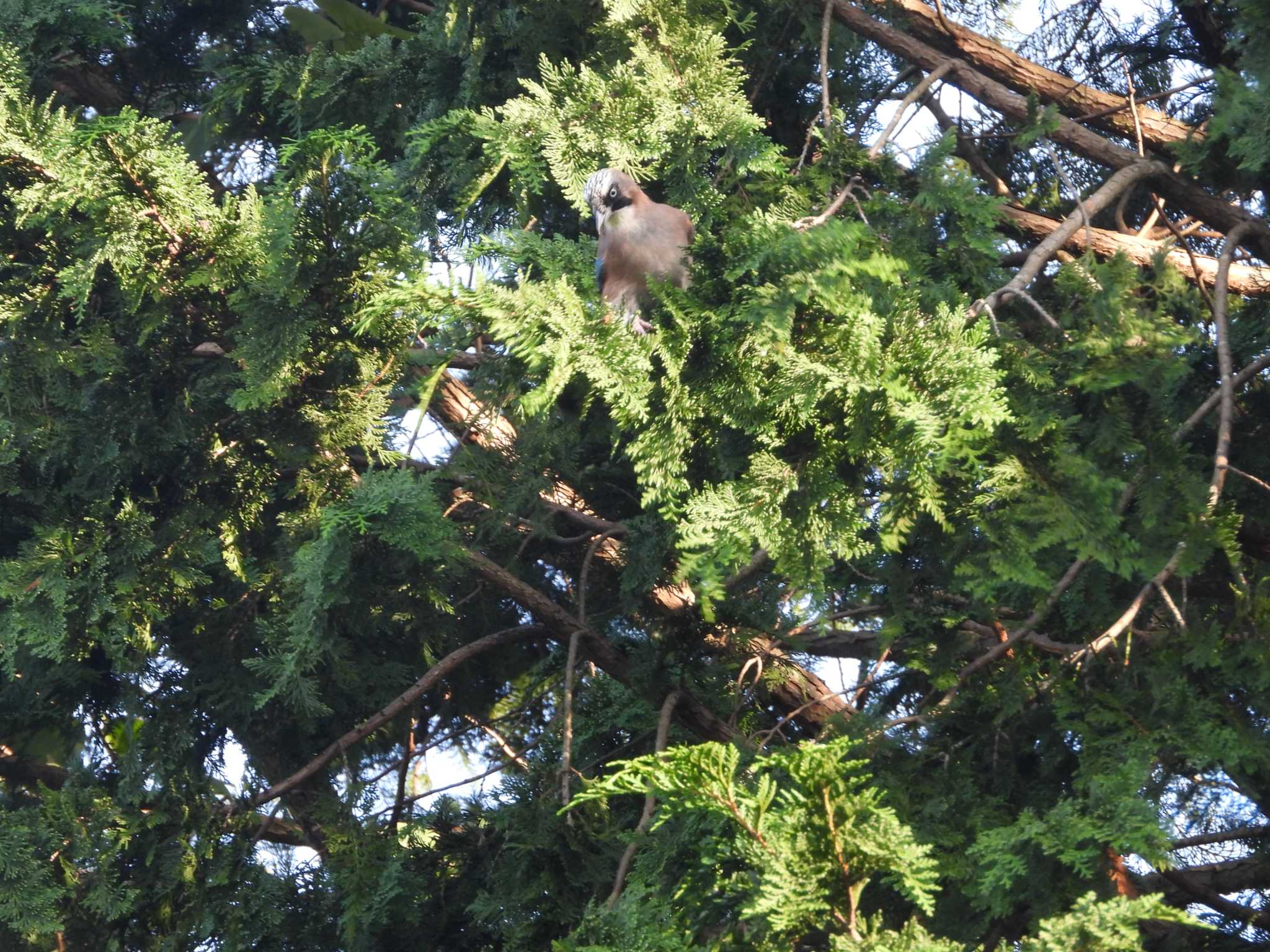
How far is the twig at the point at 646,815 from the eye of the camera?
3.37 meters

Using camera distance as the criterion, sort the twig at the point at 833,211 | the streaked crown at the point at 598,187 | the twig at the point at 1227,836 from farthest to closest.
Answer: the streaked crown at the point at 598,187 → the twig at the point at 1227,836 → the twig at the point at 833,211

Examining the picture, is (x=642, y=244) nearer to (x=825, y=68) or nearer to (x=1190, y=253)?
(x=825, y=68)

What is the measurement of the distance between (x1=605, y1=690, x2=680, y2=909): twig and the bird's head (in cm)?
157

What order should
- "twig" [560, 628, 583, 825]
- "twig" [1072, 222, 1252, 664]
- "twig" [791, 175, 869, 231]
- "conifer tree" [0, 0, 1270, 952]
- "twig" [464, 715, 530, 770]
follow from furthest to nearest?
1. "twig" [464, 715, 530, 770]
2. "twig" [560, 628, 583, 825]
3. "twig" [791, 175, 869, 231]
4. "twig" [1072, 222, 1252, 664]
5. "conifer tree" [0, 0, 1270, 952]

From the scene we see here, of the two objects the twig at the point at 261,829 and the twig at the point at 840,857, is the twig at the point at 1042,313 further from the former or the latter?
the twig at the point at 261,829

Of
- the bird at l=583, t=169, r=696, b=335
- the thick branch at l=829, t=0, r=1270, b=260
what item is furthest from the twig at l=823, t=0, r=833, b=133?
the bird at l=583, t=169, r=696, b=335

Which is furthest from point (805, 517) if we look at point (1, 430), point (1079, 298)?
point (1, 430)

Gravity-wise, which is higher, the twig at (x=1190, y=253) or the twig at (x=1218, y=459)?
the twig at (x=1190, y=253)

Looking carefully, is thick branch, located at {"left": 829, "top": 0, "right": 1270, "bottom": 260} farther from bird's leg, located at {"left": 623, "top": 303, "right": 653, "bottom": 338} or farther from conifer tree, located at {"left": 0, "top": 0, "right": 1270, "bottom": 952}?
→ bird's leg, located at {"left": 623, "top": 303, "right": 653, "bottom": 338}

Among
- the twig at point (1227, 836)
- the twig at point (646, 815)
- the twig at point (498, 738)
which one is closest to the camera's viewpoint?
the twig at point (646, 815)

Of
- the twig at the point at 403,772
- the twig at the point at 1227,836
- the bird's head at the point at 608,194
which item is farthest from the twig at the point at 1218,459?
the twig at the point at 403,772

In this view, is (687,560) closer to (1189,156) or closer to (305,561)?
(305,561)

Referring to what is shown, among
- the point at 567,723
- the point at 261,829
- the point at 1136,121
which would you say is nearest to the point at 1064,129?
the point at 1136,121

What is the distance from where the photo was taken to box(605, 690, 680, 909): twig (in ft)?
11.1
